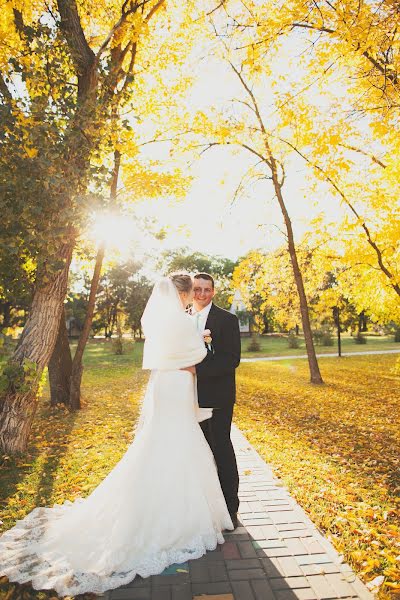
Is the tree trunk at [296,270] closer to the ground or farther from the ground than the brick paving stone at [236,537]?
farther from the ground

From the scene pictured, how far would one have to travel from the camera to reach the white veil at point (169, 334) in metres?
4.19

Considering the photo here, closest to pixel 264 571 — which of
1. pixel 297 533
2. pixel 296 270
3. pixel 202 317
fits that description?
pixel 297 533

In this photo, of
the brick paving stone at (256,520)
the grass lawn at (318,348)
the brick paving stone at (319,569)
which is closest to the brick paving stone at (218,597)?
the brick paving stone at (319,569)

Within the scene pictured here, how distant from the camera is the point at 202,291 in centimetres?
477

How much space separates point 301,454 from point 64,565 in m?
4.72

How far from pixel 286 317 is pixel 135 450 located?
49.0 feet

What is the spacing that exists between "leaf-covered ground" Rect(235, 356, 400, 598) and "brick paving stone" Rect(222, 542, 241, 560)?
3.15ft

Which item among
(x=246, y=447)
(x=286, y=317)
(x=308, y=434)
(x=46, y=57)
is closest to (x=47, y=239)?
(x=46, y=57)

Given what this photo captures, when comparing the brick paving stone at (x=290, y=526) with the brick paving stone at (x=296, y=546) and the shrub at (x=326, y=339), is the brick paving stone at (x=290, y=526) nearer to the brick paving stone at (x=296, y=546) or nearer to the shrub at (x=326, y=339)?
the brick paving stone at (x=296, y=546)

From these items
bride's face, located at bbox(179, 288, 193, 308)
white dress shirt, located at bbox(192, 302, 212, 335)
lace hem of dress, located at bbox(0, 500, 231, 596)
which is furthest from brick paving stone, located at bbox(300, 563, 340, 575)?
bride's face, located at bbox(179, 288, 193, 308)

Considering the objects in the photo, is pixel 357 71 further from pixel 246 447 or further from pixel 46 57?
pixel 246 447

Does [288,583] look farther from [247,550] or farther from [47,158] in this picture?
[47,158]

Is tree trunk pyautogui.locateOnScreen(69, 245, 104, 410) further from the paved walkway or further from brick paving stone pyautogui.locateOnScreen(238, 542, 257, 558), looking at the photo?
brick paving stone pyautogui.locateOnScreen(238, 542, 257, 558)

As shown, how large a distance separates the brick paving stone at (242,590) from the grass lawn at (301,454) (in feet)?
3.30
